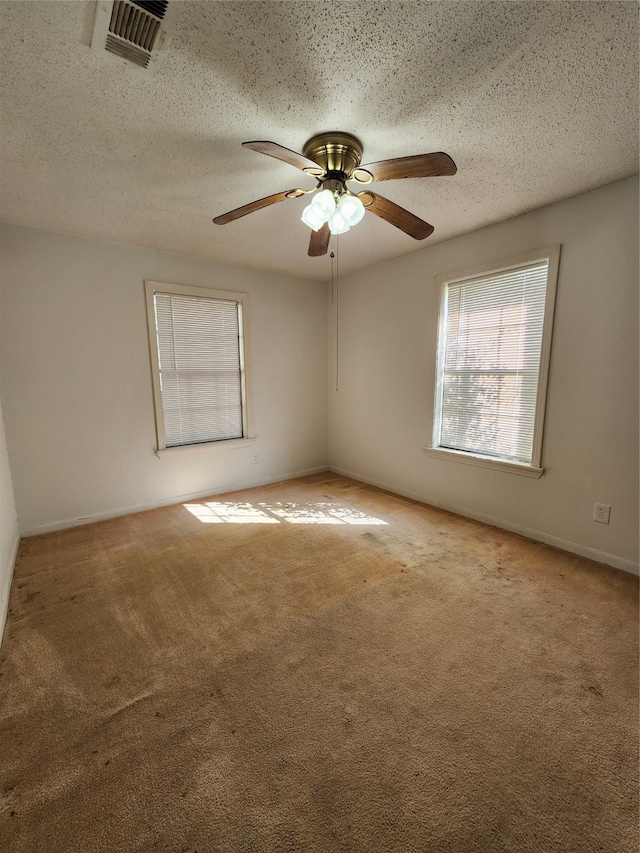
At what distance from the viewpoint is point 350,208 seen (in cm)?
176

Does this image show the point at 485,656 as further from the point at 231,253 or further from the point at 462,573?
the point at 231,253

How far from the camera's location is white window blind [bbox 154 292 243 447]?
355 cm

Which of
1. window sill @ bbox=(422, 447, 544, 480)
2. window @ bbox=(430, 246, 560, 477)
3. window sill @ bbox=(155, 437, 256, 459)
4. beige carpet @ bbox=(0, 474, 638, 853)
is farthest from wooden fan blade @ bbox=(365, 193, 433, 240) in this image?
window sill @ bbox=(155, 437, 256, 459)

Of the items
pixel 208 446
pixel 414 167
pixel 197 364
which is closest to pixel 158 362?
pixel 197 364

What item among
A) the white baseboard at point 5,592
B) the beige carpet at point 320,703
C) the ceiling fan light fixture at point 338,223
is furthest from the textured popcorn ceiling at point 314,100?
the beige carpet at point 320,703

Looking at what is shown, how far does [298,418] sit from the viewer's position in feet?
15.1

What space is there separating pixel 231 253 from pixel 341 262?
3.87 feet

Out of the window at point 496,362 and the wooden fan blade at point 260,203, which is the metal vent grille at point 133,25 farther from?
the window at point 496,362

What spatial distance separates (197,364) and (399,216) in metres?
2.53

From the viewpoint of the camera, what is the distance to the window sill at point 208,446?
363 cm

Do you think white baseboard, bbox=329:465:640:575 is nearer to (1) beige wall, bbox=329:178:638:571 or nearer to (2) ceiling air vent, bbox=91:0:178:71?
(1) beige wall, bbox=329:178:638:571

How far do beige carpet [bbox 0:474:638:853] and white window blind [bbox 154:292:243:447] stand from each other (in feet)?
5.14

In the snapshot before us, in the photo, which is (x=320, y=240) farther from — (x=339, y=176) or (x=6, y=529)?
(x=6, y=529)

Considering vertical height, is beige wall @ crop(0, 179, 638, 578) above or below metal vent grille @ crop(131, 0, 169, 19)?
below
